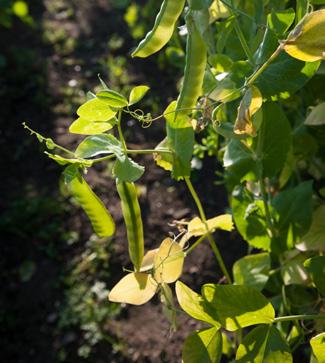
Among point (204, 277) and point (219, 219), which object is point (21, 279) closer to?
point (204, 277)

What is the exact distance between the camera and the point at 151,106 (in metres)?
2.14

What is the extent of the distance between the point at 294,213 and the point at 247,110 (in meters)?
0.34

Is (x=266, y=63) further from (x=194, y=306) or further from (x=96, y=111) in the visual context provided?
(x=194, y=306)

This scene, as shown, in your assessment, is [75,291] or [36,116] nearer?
[75,291]

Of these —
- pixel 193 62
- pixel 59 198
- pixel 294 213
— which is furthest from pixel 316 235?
pixel 59 198

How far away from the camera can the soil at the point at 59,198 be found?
1455 millimetres

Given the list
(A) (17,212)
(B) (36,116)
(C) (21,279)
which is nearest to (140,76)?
(B) (36,116)

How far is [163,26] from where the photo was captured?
62 centimetres

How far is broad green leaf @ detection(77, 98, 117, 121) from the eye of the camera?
0.62m

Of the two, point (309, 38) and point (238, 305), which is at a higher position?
point (309, 38)

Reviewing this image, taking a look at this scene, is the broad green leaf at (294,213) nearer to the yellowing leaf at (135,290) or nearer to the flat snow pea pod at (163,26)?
the yellowing leaf at (135,290)

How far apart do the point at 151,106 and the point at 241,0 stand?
1.34m

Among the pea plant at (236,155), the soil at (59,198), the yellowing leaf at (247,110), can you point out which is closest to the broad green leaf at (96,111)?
the pea plant at (236,155)

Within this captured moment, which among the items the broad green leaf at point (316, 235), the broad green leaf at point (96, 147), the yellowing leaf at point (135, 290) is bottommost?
the broad green leaf at point (316, 235)
